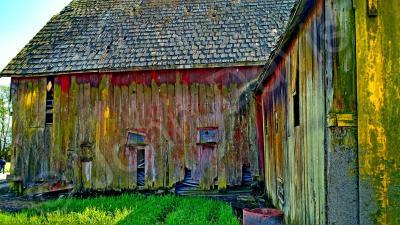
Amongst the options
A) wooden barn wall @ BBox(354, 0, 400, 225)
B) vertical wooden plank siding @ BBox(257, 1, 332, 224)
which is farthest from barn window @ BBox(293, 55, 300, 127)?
wooden barn wall @ BBox(354, 0, 400, 225)

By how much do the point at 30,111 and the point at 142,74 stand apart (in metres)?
4.03

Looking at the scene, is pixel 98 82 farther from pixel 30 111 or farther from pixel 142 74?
pixel 30 111

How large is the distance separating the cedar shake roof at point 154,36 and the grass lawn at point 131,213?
443 centimetres

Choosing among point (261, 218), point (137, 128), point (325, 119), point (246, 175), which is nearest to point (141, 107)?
point (137, 128)

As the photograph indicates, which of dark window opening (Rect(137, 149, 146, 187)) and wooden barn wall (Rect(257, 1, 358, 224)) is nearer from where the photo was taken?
wooden barn wall (Rect(257, 1, 358, 224))

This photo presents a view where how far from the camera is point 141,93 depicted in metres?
13.5

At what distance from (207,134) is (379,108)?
30.4 ft

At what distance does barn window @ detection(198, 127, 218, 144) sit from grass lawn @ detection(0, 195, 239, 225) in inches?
91.9

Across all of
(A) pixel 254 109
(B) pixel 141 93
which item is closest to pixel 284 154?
(A) pixel 254 109

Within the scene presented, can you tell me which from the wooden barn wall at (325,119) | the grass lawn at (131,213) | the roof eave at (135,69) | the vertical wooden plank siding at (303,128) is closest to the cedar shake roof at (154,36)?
the roof eave at (135,69)

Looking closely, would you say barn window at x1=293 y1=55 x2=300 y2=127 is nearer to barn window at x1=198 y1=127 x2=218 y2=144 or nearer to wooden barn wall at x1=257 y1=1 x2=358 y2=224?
wooden barn wall at x1=257 y1=1 x2=358 y2=224

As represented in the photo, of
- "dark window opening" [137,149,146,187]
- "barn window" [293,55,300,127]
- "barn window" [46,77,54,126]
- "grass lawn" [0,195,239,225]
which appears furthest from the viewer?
"barn window" [46,77,54,126]

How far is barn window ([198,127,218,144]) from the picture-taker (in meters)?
13.1

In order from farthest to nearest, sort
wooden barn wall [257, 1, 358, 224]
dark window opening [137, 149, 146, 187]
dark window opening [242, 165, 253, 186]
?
dark window opening [137, 149, 146, 187]
dark window opening [242, 165, 253, 186]
wooden barn wall [257, 1, 358, 224]
